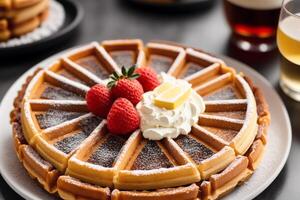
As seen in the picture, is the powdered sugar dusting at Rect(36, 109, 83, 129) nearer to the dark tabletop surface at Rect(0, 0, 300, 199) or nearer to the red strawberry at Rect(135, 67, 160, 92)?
the red strawberry at Rect(135, 67, 160, 92)

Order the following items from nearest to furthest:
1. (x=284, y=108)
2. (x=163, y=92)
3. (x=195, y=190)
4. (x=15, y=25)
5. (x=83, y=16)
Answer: (x=195, y=190) → (x=163, y=92) → (x=284, y=108) → (x=15, y=25) → (x=83, y=16)

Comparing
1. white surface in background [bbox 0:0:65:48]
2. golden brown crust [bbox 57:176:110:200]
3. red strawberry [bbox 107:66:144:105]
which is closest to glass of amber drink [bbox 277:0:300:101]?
red strawberry [bbox 107:66:144:105]

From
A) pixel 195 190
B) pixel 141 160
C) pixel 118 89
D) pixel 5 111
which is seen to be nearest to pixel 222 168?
pixel 195 190

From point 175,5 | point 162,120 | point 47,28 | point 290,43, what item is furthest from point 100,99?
point 175,5

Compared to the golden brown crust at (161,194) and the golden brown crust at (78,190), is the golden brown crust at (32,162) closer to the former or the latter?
the golden brown crust at (78,190)

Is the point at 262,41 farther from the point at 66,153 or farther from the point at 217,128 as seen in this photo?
the point at 66,153

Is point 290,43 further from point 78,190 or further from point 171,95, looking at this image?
point 78,190

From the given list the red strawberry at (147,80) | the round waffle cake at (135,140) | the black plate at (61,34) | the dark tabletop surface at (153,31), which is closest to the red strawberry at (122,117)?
the round waffle cake at (135,140)
